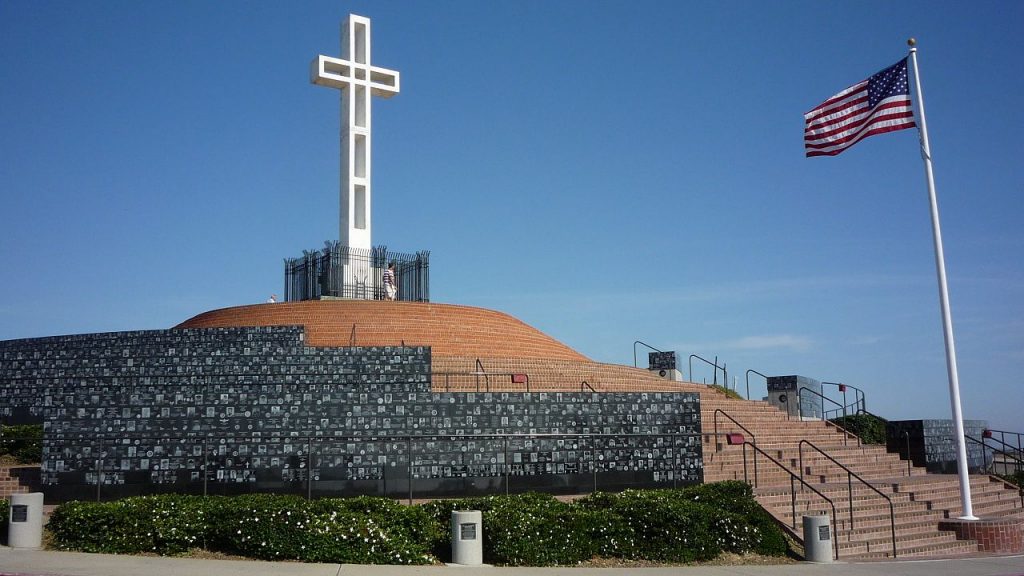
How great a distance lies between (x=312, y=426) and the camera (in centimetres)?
1444

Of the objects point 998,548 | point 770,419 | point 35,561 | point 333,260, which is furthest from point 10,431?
point 998,548

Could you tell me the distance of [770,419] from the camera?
747 inches

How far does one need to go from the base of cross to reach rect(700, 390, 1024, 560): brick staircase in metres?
7.91

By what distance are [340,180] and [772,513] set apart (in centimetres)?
1456

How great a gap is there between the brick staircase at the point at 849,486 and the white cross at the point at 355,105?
10.00m

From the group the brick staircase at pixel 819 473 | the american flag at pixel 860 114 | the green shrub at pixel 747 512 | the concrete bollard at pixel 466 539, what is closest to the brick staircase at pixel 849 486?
the brick staircase at pixel 819 473

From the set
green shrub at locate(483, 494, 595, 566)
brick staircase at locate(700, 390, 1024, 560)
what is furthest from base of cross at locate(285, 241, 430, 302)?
green shrub at locate(483, 494, 595, 566)

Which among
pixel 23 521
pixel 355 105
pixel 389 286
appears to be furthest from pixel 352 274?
pixel 23 521

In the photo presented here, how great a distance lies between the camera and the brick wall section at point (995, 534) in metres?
14.0

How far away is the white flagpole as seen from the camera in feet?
45.9

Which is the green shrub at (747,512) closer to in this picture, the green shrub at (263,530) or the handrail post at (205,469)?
the green shrub at (263,530)

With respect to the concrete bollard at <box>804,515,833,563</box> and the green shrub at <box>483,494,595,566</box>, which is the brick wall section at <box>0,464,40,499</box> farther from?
the concrete bollard at <box>804,515,833,563</box>

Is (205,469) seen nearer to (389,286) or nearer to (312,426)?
(312,426)

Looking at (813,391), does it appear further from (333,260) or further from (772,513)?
(333,260)
